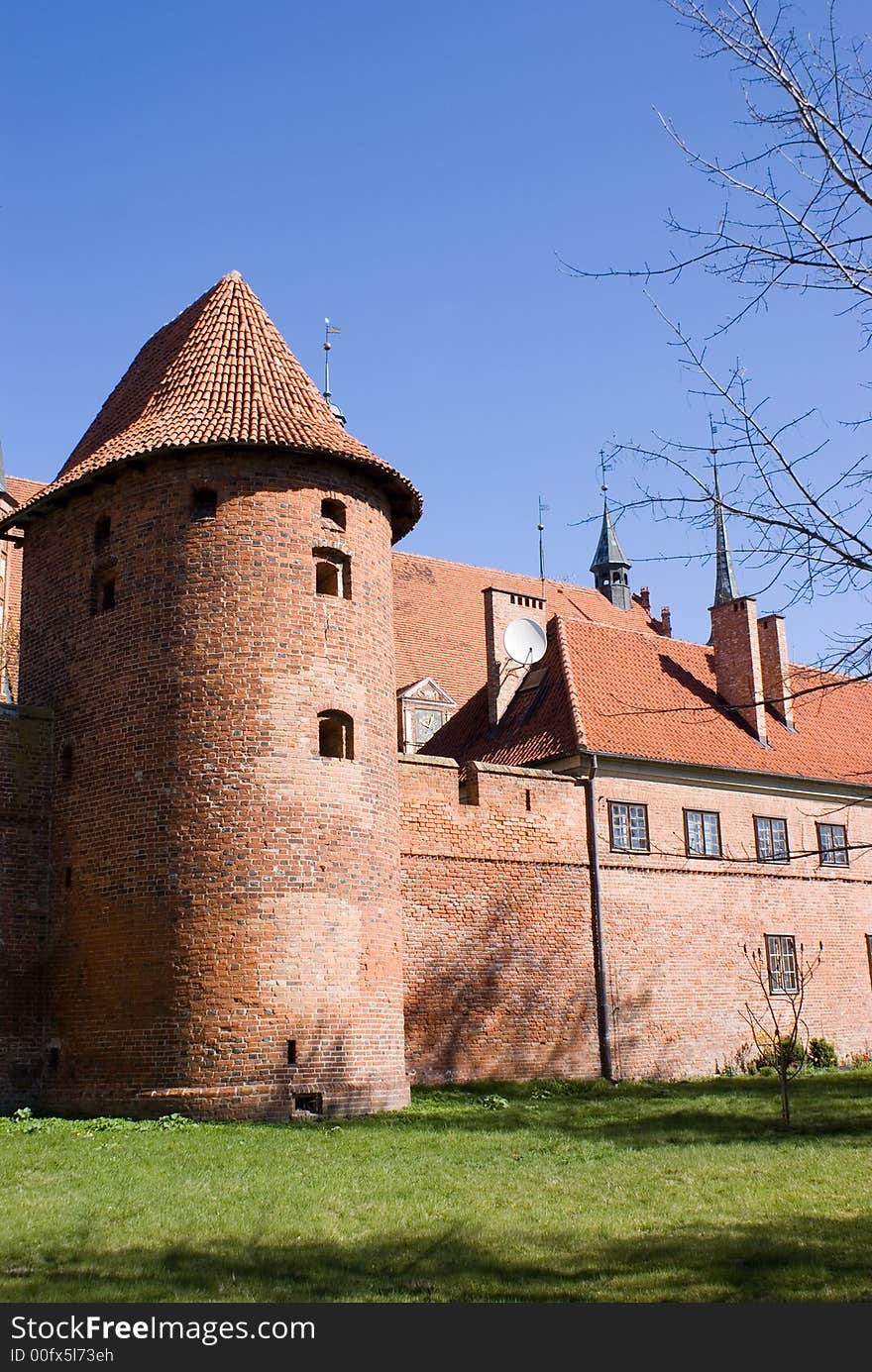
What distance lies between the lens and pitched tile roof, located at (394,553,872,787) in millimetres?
25672

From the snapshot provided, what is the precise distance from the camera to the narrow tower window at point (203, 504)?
1855cm

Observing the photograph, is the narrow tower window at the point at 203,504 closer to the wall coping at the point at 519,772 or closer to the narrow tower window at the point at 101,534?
the narrow tower window at the point at 101,534

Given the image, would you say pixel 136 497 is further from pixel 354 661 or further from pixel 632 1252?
pixel 632 1252

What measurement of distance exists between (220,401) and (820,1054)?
55.2 feet

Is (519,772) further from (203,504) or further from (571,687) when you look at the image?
(203,504)

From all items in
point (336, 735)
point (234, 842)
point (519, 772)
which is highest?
point (519, 772)

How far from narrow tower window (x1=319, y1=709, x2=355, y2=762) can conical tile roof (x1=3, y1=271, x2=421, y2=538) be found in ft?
11.9

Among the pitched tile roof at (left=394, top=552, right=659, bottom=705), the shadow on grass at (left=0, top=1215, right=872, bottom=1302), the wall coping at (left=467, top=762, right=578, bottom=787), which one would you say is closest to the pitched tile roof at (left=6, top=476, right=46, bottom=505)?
the pitched tile roof at (left=394, top=552, right=659, bottom=705)

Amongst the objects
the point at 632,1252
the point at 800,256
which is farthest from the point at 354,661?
the point at 800,256

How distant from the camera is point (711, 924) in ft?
83.9

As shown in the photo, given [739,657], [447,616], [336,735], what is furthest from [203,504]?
[447,616]

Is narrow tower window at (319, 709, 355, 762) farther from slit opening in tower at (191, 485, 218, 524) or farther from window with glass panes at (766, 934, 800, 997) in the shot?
window with glass panes at (766, 934, 800, 997)

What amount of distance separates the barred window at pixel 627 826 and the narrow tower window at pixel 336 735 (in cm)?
716

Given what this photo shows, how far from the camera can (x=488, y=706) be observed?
27.8m
